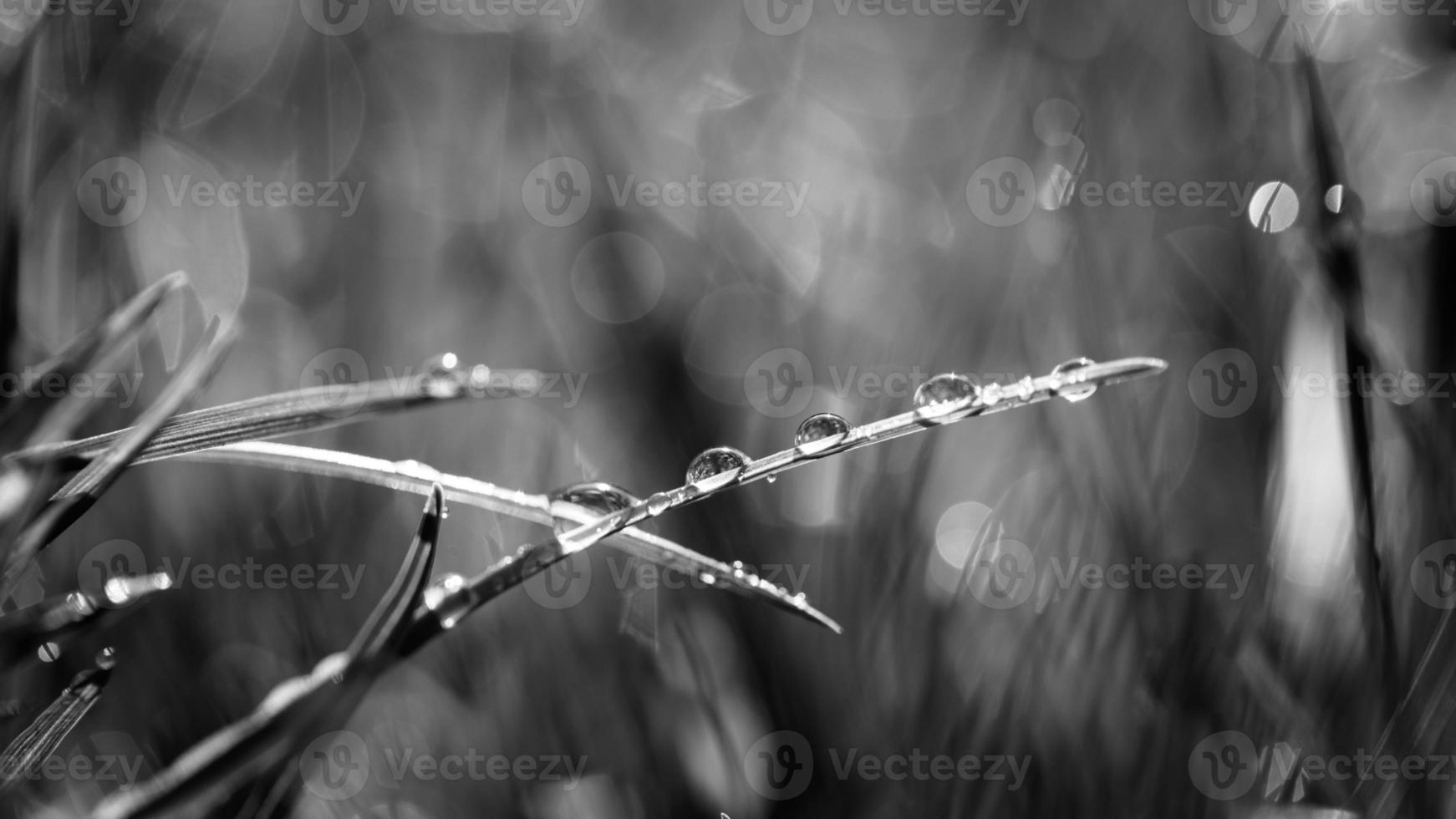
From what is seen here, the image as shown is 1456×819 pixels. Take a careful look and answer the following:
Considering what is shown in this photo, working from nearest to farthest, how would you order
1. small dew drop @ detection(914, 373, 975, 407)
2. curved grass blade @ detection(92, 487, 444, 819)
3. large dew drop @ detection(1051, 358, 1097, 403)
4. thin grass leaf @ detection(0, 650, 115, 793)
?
curved grass blade @ detection(92, 487, 444, 819) → thin grass leaf @ detection(0, 650, 115, 793) → large dew drop @ detection(1051, 358, 1097, 403) → small dew drop @ detection(914, 373, 975, 407)

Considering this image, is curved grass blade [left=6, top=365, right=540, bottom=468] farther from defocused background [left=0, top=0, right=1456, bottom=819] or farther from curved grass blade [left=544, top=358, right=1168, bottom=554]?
defocused background [left=0, top=0, right=1456, bottom=819]

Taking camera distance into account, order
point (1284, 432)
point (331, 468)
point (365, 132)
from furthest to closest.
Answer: point (365, 132) < point (1284, 432) < point (331, 468)

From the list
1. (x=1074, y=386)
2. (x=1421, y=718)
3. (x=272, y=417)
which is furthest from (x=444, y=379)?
(x=1421, y=718)

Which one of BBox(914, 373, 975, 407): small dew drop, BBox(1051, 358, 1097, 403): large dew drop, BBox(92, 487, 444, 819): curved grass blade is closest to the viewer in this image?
BBox(92, 487, 444, 819): curved grass blade

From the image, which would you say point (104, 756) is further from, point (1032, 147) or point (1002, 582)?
point (1032, 147)

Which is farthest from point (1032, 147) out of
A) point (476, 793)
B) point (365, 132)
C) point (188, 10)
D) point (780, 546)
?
point (188, 10)

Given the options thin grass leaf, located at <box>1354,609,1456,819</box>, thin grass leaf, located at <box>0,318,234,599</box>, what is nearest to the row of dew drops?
thin grass leaf, located at <box>0,318,234,599</box>
